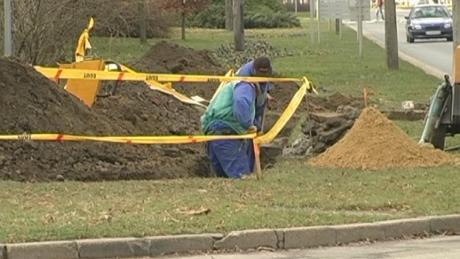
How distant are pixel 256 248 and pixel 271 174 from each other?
3.68 meters

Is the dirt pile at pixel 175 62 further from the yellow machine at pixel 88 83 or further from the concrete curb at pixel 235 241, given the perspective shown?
the concrete curb at pixel 235 241

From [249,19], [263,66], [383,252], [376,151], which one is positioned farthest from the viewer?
[249,19]

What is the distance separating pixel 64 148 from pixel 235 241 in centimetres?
465

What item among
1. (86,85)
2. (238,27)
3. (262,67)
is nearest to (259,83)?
(262,67)

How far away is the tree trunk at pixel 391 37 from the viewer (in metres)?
32.6

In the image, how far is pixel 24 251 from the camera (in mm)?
9312

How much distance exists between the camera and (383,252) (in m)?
9.95

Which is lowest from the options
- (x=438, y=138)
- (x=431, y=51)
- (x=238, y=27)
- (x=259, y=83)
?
(x=431, y=51)

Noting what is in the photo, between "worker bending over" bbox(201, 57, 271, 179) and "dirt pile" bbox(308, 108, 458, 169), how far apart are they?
3.44 feet

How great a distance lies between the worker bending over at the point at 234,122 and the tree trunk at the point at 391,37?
1877 cm

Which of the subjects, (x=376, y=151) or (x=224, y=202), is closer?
(x=224, y=202)

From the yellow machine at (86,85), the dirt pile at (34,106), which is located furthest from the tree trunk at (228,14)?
the dirt pile at (34,106)

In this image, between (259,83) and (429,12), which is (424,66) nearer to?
(429,12)

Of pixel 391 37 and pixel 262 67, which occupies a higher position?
pixel 262 67
